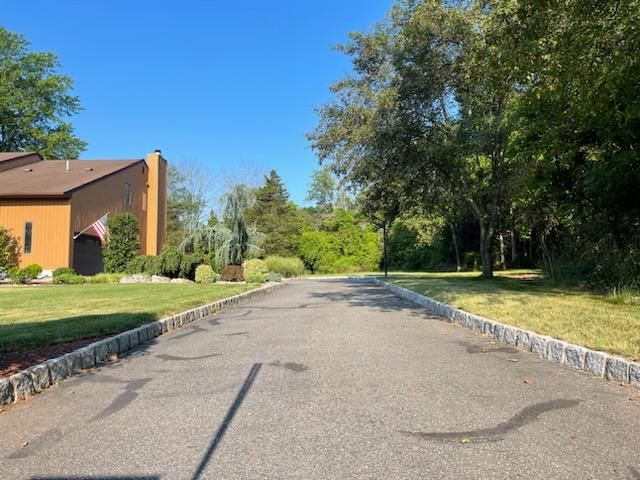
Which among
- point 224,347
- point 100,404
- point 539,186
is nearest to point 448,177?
point 539,186

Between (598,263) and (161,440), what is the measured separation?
1481cm

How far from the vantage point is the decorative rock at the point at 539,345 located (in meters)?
7.24

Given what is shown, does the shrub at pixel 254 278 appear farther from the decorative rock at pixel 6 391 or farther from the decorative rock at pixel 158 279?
the decorative rock at pixel 6 391

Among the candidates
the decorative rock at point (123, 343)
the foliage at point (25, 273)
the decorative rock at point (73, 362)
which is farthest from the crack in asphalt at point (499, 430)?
the foliage at point (25, 273)

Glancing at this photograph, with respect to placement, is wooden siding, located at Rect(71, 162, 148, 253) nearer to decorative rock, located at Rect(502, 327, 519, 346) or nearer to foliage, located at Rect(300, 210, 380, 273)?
foliage, located at Rect(300, 210, 380, 273)

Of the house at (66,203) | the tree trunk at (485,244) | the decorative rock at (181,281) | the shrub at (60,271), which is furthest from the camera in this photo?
the house at (66,203)

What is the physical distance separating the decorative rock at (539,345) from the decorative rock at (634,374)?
1.56 m

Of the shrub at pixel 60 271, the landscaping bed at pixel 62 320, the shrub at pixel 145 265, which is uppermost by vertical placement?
the shrub at pixel 145 265

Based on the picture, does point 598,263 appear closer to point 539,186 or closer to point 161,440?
point 539,186

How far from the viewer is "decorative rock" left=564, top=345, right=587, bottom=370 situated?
253 inches

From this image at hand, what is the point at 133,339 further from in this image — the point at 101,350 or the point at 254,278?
the point at 254,278

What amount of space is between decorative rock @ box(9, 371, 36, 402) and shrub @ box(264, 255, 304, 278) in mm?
32730

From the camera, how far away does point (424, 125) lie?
22.1 m

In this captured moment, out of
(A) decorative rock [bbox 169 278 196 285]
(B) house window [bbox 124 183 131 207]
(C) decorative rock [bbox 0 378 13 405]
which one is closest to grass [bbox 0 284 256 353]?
(C) decorative rock [bbox 0 378 13 405]
